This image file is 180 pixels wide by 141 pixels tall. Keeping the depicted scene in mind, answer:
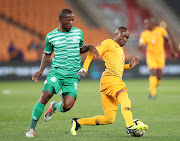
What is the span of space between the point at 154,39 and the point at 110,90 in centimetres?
820

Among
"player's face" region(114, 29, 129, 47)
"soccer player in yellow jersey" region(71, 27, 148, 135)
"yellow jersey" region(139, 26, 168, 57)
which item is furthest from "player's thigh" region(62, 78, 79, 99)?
"yellow jersey" region(139, 26, 168, 57)

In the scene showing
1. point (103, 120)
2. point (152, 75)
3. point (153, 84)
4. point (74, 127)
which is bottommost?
point (153, 84)

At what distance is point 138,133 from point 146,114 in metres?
3.59

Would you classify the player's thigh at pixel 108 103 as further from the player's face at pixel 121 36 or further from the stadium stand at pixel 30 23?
the stadium stand at pixel 30 23

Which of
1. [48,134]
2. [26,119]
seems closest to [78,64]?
[48,134]

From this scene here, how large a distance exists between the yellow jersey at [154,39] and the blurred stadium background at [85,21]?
1176 centimetres

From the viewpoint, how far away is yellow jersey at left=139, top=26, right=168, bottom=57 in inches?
593

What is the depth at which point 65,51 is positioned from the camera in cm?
736

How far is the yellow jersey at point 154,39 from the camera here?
15.1m

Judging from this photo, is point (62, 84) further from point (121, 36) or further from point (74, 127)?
point (121, 36)

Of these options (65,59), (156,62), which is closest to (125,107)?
(65,59)

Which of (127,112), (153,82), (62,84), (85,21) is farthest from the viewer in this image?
(85,21)

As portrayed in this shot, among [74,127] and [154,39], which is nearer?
[74,127]

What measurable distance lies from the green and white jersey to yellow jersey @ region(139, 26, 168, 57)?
7.97 m
